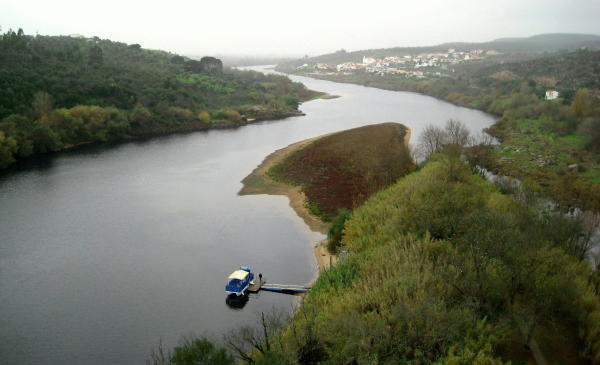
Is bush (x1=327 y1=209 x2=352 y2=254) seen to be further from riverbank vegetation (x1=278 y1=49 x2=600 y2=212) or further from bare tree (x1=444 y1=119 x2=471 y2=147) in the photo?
bare tree (x1=444 y1=119 x2=471 y2=147)

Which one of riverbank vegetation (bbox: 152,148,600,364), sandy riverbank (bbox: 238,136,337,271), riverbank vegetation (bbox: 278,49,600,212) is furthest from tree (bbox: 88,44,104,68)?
riverbank vegetation (bbox: 152,148,600,364)

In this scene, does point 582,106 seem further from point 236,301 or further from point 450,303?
point 236,301

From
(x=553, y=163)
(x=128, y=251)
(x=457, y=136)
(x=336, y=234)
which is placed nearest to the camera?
(x=128, y=251)

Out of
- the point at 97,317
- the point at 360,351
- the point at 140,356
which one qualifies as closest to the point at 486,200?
the point at 360,351

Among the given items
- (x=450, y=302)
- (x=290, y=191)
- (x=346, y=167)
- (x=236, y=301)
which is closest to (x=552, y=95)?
(x=346, y=167)

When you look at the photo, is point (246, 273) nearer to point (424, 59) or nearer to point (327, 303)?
point (327, 303)

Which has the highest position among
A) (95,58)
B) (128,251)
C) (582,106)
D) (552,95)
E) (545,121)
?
(95,58)
